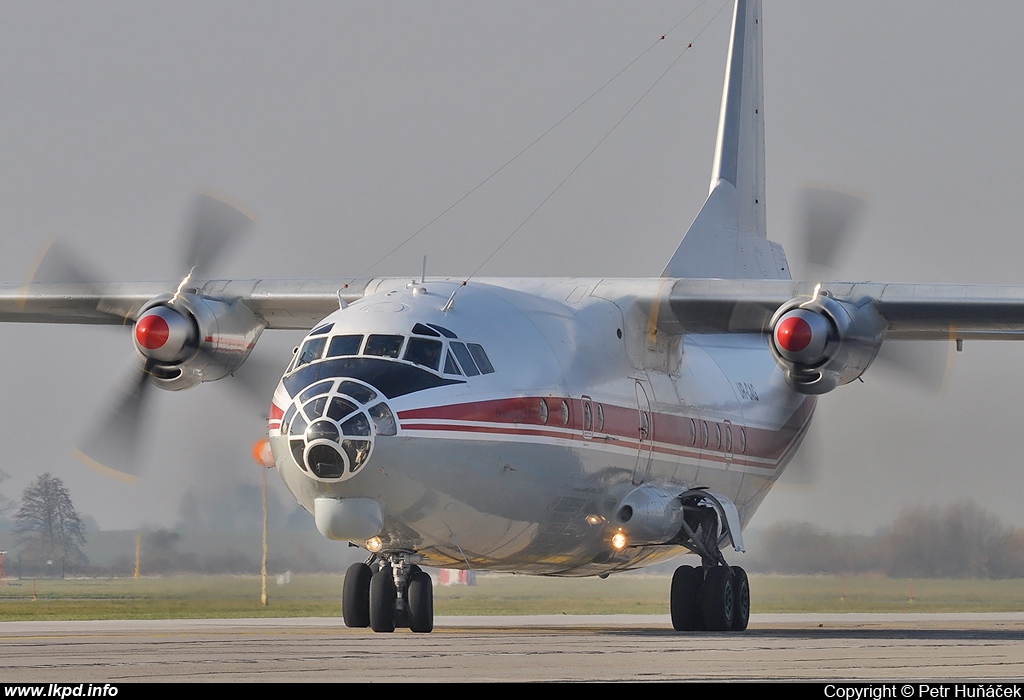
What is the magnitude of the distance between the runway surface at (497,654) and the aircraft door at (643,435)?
1.86 meters

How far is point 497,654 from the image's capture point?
41.5 ft

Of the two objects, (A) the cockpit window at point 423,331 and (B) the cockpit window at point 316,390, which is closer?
(B) the cockpit window at point 316,390

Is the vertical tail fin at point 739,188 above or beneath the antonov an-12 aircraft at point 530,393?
above

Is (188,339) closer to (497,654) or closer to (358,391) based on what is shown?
(358,391)

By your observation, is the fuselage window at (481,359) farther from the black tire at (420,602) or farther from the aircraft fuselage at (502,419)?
the black tire at (420,602)

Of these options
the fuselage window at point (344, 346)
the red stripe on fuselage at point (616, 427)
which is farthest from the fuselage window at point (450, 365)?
the fuselage window at point (344, 346)

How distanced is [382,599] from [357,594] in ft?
3.51

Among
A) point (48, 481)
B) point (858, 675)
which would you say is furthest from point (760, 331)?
point (48, 481)

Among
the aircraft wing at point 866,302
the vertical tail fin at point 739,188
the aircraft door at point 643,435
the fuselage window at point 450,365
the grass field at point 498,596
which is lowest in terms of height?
the fuselage window at point 450,365

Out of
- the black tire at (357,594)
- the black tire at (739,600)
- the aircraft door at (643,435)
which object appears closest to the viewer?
the black tire at (357,594)

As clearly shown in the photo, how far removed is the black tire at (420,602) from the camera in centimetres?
1603

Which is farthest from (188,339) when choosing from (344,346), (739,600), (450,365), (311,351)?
(739,600)

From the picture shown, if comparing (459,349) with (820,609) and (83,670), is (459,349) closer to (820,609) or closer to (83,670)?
(83,670)

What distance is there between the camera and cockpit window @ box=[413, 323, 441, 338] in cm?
1510
